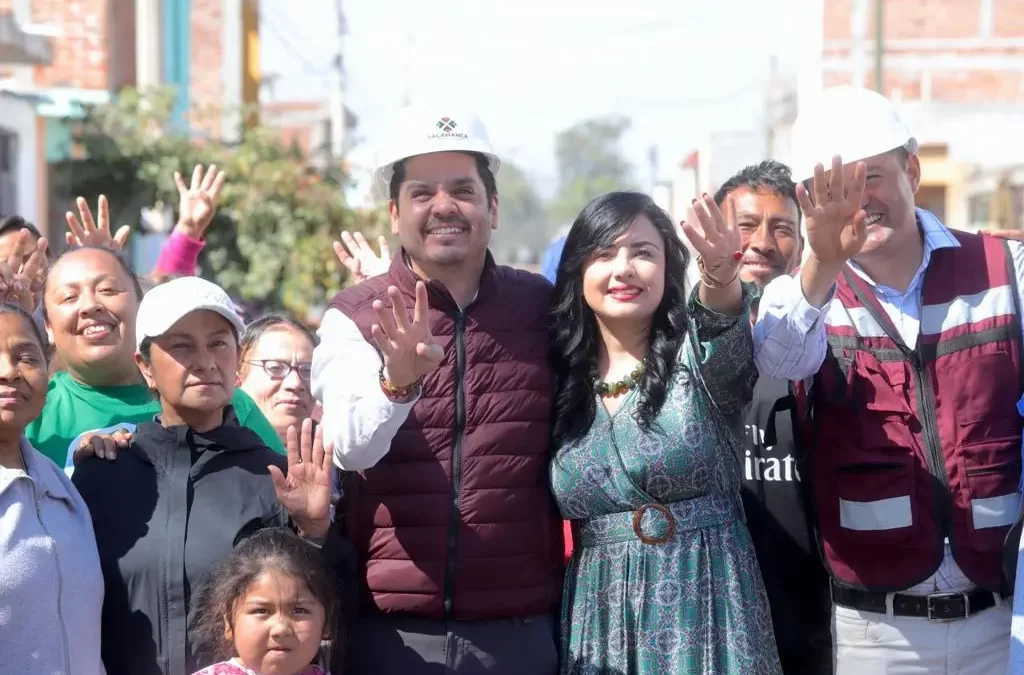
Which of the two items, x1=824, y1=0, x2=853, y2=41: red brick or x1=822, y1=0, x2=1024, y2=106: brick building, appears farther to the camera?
x1=822, y1=0, x2=1024, y2=106: brick building

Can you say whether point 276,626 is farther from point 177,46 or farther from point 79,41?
point 177,46

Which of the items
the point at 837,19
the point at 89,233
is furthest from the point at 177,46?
the point at 89,233

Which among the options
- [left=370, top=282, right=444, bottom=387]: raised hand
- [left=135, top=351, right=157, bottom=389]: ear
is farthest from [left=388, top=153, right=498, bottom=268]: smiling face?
[left=135, top=351, right=157, bottom=389]: ear

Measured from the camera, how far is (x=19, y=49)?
12.3 meters

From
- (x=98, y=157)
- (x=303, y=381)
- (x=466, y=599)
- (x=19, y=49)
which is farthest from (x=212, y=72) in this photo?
(x=466, y=599)

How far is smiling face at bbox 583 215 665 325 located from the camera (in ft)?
12.1

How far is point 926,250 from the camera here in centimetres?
389

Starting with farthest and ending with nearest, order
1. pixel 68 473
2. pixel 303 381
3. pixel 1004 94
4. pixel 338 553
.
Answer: pixel 1004 94 → pixel 303 381 → pixel 68 473 → pixel 338 553

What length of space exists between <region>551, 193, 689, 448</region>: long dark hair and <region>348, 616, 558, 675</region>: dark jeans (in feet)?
1.71

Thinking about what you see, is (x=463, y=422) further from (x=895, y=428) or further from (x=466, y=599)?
(x=895, y=428)

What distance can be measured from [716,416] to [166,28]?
20.0 m

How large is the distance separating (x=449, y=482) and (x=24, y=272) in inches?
78.6

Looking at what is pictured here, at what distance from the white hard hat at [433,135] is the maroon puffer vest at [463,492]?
0.37 meters

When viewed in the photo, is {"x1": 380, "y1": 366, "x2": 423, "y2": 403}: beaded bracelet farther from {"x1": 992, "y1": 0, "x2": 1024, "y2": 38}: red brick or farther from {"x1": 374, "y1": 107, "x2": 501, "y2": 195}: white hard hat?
{"x1": 992, "y1": 0, "x2": 1024, "y2": 38}: red brick
